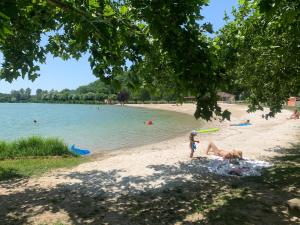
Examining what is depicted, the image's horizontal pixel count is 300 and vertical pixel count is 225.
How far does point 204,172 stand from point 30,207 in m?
6.24

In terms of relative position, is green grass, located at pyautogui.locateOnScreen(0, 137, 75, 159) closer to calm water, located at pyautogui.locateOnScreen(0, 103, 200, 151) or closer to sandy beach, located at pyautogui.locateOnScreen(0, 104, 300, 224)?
sandy beach, located at pyautogui.locateOnScreen(0, 104, 300, 224)

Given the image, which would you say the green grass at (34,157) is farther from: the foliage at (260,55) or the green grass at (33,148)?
the foliage at (260,55)

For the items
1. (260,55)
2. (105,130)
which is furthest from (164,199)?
(105,130)

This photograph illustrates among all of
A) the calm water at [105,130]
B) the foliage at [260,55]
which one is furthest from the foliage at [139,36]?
the calm water at [105,130]

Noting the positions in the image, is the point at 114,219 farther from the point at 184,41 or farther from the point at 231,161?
the point at 231,161

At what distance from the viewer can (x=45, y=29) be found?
28.3ft

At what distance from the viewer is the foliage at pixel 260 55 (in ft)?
27.8

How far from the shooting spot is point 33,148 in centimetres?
1908

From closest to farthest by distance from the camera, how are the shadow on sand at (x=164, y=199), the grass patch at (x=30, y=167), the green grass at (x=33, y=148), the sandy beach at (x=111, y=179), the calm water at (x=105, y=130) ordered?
the shadow on sand at (x=164, y=199)
the sandy beach at (x=111, y=179)
the grass patch at (x=30, y=167)
the green grass at (x=33, y=148)
the calm water at (x=105, y=130)

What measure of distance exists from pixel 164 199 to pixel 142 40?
456 cm

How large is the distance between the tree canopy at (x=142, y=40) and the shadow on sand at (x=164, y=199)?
283 cm

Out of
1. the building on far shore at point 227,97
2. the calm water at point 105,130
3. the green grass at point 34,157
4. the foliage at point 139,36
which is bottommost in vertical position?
the calm water at point 105,130

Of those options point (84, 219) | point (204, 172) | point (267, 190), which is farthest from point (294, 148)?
point (84, 219)

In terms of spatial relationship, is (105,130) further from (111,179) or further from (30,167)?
(111,179)
